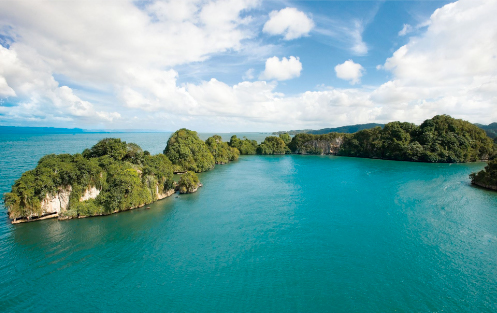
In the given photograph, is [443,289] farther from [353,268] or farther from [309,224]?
[309,224]

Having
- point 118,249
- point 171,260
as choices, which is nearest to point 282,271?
point 171,260

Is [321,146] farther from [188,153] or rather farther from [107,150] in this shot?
[107,150]

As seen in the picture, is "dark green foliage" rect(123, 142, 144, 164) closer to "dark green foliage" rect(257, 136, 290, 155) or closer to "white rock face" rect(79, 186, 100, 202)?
"white rock face" rect(79, 186, 100, 202)

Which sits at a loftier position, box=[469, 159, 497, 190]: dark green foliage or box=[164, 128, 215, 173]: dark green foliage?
box=[164, 128, 215, 173]: dark green foliage

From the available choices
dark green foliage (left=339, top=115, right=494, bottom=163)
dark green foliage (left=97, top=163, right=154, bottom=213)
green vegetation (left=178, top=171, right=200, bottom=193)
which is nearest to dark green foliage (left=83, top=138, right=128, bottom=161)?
dark green foliage (left=97, top=163, right=154, bottom=213)

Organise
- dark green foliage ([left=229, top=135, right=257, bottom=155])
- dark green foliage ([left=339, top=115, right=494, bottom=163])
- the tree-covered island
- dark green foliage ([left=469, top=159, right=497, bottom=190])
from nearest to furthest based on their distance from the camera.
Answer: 1. the tree-covered island
2. dark green foliage ([left=469, top=159, right=497, bottom=190])
3. dark green foliage ([left=339, top=115, right=494, bottom=163])
4. dark green foliage ([left=229, top=135, right=257, bottom=155])

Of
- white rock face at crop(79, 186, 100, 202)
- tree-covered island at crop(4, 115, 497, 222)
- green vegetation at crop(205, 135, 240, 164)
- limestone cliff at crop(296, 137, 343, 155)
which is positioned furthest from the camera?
limestone cliff at crop(296, 137, 343, 155)

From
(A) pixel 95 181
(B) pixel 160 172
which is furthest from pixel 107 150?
(B) pixel 160 172

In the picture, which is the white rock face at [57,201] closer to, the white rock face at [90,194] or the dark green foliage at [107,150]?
the white rock face at [90,194]
